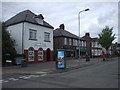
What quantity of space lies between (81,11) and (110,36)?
2134 centimetres

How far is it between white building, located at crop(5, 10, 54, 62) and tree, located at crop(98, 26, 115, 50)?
17.0 m

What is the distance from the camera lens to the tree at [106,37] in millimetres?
43553

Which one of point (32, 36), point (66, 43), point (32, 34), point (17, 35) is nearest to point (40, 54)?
point (32, 36)

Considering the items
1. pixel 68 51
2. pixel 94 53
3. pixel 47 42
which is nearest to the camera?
pixel 47 42

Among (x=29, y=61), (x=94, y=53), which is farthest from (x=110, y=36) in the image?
(x=29, y=61)

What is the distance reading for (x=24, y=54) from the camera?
86.9ft

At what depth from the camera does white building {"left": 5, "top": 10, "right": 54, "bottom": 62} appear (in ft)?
90.6

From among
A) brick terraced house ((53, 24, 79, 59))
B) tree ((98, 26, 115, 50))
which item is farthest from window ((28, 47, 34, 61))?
tree ((98, 26, 115, 50))

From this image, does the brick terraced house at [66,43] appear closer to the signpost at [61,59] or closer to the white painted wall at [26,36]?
the white painted wall at [26,36]

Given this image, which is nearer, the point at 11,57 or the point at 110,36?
the point at 11,57

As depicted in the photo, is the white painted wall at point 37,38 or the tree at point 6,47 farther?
the white painted wall at point 37,38

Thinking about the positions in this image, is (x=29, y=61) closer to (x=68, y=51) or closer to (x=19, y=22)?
(x=19, y=22)

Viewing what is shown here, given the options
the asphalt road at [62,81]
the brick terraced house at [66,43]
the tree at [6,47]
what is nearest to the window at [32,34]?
the tree at [6,47]

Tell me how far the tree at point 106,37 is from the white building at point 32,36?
17.0 m
